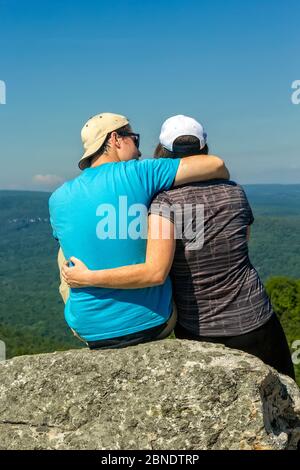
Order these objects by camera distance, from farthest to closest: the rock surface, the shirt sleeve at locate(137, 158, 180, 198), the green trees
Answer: the green trees, the shirt sleeve at locate(137, 158, 180, 198), the rock surface

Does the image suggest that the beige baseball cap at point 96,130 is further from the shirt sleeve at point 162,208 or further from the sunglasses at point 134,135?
the shirt sleeve at point 162,208

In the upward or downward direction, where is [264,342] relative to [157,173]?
downward

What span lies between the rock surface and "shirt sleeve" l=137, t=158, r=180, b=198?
100 cm

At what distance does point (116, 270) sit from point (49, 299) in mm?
187762

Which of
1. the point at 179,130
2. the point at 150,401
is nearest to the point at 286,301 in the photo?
the point at 179,130

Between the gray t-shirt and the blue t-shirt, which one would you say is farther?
the gray t-shirt

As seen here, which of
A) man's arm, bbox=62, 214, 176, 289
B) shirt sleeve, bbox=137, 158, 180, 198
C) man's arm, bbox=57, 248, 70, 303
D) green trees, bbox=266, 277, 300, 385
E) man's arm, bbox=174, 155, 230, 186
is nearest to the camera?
man's arm, bbox=62, 214, 176, 289

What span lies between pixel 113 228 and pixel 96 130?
0.76 meters

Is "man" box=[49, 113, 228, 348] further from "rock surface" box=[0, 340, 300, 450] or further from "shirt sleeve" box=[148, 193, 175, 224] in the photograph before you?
"rock surface" box=[0, 340, 300, 450]

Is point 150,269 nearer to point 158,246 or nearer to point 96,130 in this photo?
point 158,246

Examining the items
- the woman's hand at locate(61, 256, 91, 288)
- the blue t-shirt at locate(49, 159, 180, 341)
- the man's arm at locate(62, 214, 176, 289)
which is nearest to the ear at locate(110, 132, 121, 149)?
the blue t-shirt at locate(49, 159, 180, 341)

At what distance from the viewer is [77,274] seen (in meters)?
4.17

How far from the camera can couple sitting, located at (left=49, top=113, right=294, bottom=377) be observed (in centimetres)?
409
